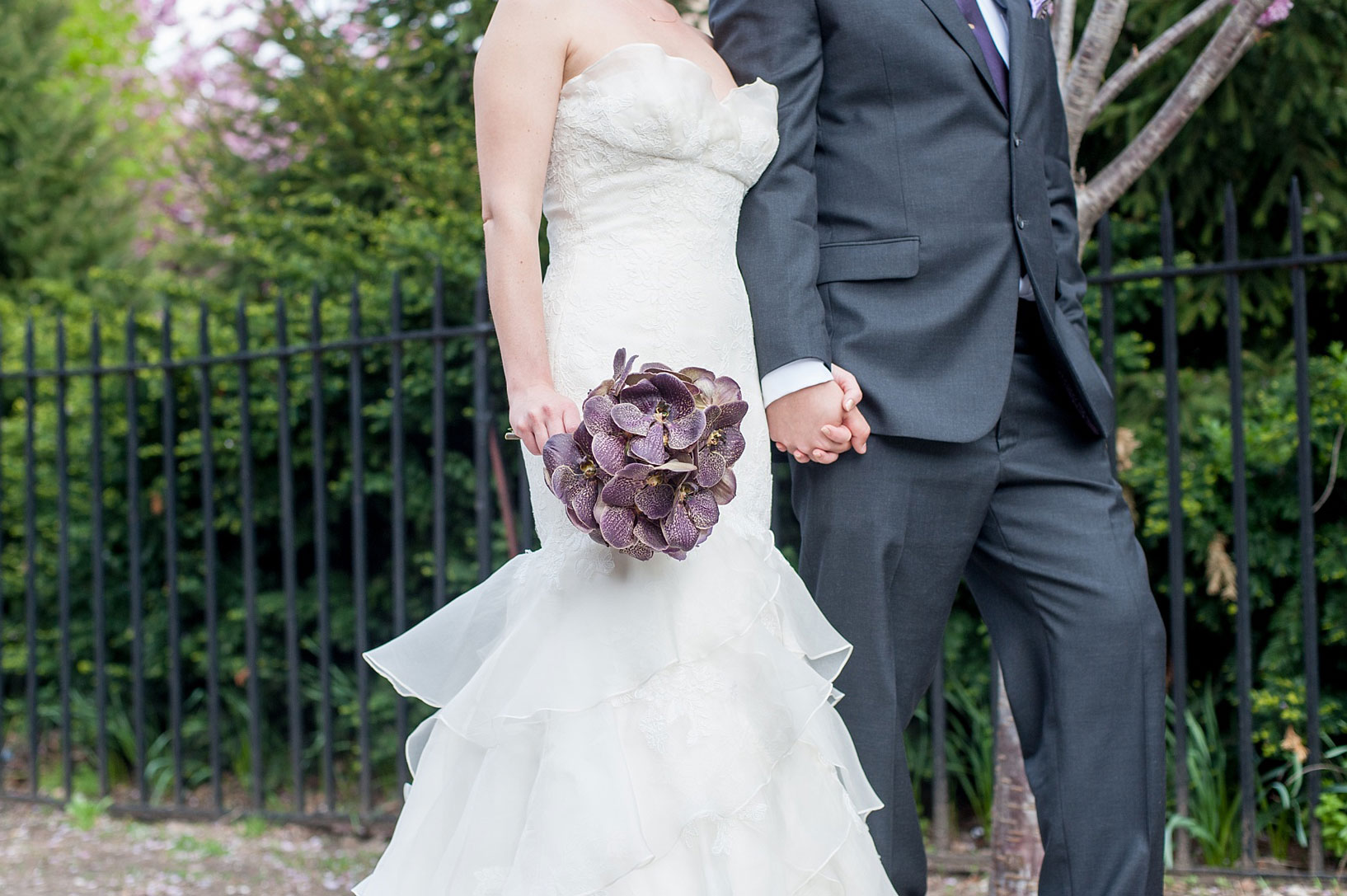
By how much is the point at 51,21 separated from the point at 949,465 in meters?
8.54

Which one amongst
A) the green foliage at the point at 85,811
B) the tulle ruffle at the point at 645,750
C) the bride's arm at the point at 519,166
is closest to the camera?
the tulle ruffle at the point at 645,750

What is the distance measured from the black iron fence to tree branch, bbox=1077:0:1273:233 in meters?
0.66

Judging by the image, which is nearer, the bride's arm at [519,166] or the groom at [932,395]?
the bride's arm at [519,166]

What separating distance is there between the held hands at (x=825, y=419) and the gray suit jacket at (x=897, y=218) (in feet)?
0.14

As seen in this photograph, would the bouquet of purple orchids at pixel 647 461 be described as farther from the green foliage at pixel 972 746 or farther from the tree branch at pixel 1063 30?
the green foliage at pixel 972 746

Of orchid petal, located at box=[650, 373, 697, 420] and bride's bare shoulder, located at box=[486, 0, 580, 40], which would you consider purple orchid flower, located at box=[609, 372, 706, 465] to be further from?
bride's bare shoulder, located at box=[486, 0, 580, 40]

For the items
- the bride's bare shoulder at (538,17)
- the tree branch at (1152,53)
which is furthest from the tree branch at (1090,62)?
the bride's bare shoulder at (538,17)

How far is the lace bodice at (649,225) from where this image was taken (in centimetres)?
186

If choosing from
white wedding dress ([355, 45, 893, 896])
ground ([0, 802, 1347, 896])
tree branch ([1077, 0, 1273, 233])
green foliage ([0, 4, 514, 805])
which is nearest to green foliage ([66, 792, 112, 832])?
ground ([0, 802, 1347, 896])

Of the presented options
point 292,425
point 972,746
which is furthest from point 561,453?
point 292,425

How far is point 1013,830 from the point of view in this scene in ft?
9.18

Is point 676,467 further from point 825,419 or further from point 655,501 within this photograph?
point 825,419

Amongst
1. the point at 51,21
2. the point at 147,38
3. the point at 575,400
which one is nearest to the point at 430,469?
the point at 575,400

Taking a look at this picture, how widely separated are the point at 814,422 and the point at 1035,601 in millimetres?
492
